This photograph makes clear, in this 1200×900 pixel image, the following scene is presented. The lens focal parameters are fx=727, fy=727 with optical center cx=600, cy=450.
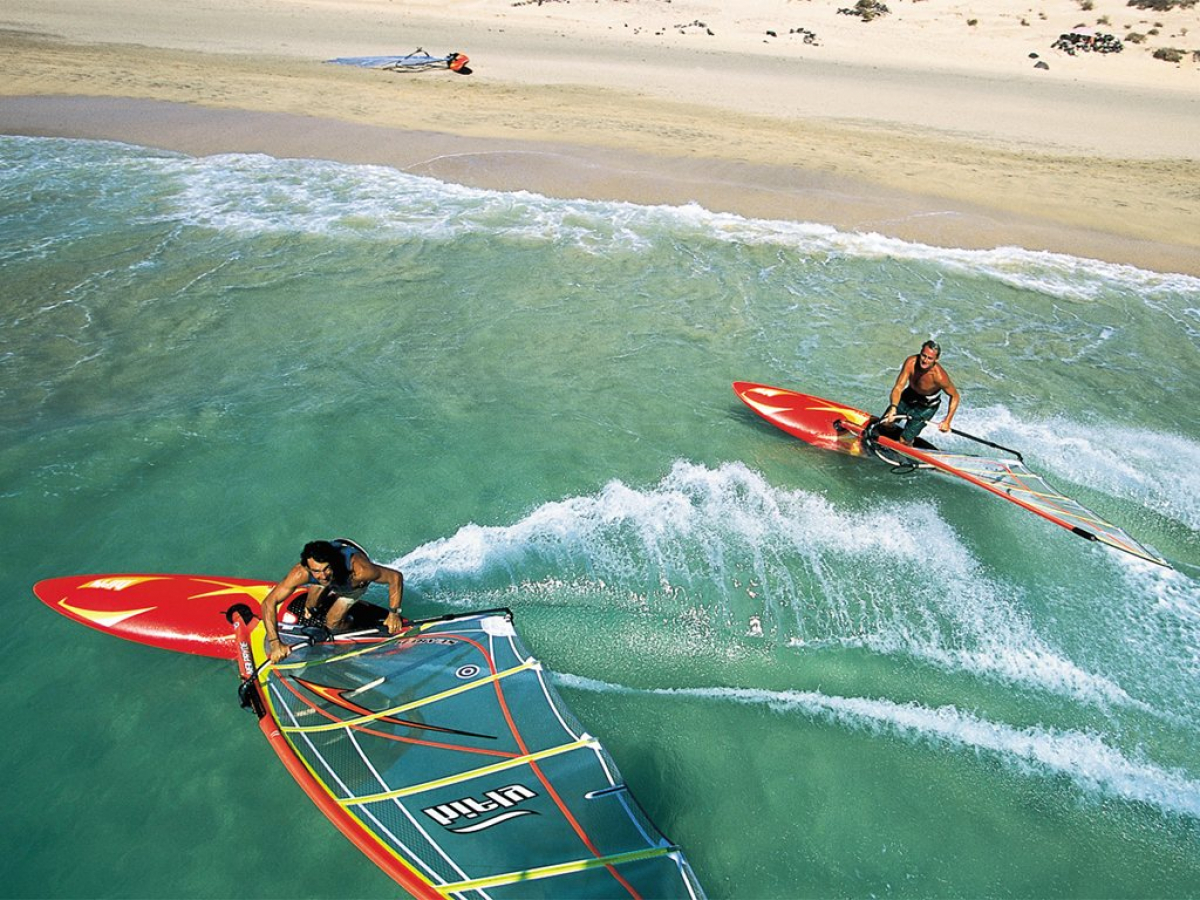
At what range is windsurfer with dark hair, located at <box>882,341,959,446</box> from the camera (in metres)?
7.38

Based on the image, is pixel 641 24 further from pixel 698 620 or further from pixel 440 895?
pixel 440 895

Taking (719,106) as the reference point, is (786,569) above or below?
below

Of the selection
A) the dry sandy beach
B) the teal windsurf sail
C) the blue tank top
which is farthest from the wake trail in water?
the dry sandy beach

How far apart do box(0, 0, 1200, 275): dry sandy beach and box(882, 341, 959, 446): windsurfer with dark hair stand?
8340 millimetres

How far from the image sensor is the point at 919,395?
766cm

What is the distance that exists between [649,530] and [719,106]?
1957cm

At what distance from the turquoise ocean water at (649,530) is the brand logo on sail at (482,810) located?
36.3 inches

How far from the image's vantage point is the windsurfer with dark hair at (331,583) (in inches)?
185

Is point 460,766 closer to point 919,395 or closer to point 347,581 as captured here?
point 347,581

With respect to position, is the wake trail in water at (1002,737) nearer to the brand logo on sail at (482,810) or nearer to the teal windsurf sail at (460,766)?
the teal windsurf sail at (460,766)

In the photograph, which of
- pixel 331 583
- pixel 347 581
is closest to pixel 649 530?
pixel 347 581

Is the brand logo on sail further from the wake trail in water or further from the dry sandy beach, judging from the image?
the dry sandy beach

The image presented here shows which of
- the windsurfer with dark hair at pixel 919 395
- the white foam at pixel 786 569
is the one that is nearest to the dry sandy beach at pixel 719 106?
the windsurfer with dark hair at pixel 919 395

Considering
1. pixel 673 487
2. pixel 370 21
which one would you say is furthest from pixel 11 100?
pixel 673 487
